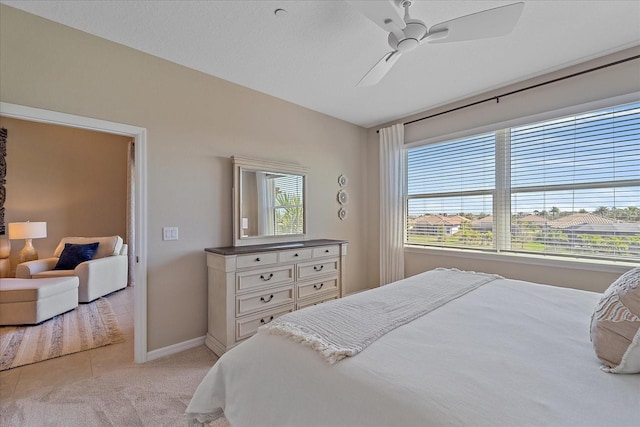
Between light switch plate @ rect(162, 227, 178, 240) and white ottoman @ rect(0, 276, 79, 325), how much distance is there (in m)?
1.83

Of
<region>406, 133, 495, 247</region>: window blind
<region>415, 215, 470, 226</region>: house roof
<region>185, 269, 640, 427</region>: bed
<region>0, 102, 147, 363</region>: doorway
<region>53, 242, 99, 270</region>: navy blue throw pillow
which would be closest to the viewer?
<region>185, 269, 640, 427</region>: bed

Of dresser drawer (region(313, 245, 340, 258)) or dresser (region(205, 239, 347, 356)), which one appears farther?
dresser drawer (region(313, 245, 340, 258))

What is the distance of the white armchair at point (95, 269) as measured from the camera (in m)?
3.78

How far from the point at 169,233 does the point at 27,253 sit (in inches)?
138

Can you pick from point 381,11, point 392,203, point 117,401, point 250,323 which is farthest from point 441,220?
point 117,401

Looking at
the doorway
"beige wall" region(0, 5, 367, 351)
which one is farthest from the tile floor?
"beige wall" region(0, 5, 367, 351)

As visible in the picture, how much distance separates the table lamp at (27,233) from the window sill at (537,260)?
5499 mm

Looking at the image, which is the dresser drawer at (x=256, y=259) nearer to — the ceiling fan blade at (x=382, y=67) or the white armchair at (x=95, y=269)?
the ceiling fan blade at (x=382, y=67)

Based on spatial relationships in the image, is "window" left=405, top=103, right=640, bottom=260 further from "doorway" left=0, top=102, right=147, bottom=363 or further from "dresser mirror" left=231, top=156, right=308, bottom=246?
"doorway" left=0, top=102, right=147, bottom=363

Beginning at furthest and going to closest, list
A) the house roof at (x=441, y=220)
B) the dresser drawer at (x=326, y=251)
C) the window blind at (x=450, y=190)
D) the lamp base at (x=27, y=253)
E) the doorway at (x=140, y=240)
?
the lamp base at (x=27, y=253) < the house roof at (x=441, y=220) < the window blind at (x=450, y=190) < the dresser drawer at (x=326, y=251) < the doorway at (x=140, y=240)

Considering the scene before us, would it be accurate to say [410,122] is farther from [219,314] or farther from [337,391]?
[337,391]

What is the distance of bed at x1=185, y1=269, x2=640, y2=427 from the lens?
2.47ft

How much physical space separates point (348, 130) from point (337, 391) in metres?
3.75

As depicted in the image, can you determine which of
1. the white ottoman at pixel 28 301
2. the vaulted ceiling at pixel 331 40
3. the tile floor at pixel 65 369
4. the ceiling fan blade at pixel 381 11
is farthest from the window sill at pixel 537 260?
the white ottoman at pixel 28 301
